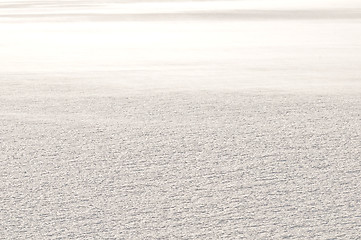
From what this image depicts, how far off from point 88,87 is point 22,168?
464 cm

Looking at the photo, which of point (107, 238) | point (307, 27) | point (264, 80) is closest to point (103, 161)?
point (107, 238)

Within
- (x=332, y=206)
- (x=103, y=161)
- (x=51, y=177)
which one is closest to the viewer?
(x=332, y=206)

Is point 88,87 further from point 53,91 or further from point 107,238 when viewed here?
point 107,238

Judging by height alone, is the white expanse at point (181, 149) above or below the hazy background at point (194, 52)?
above

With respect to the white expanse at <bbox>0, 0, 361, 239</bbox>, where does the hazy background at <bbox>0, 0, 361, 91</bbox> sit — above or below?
below

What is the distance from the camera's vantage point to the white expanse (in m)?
4.28

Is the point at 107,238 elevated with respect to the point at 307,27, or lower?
elevated

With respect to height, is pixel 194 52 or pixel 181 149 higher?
pixel 181 149

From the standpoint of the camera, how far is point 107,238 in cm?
398

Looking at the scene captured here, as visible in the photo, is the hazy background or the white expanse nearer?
the white expanse

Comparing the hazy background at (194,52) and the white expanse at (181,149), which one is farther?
the hazy background at (194,52)

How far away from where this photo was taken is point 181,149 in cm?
618

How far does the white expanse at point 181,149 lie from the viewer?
4.28 m

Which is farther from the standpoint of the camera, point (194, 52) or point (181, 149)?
point (194, 52)
